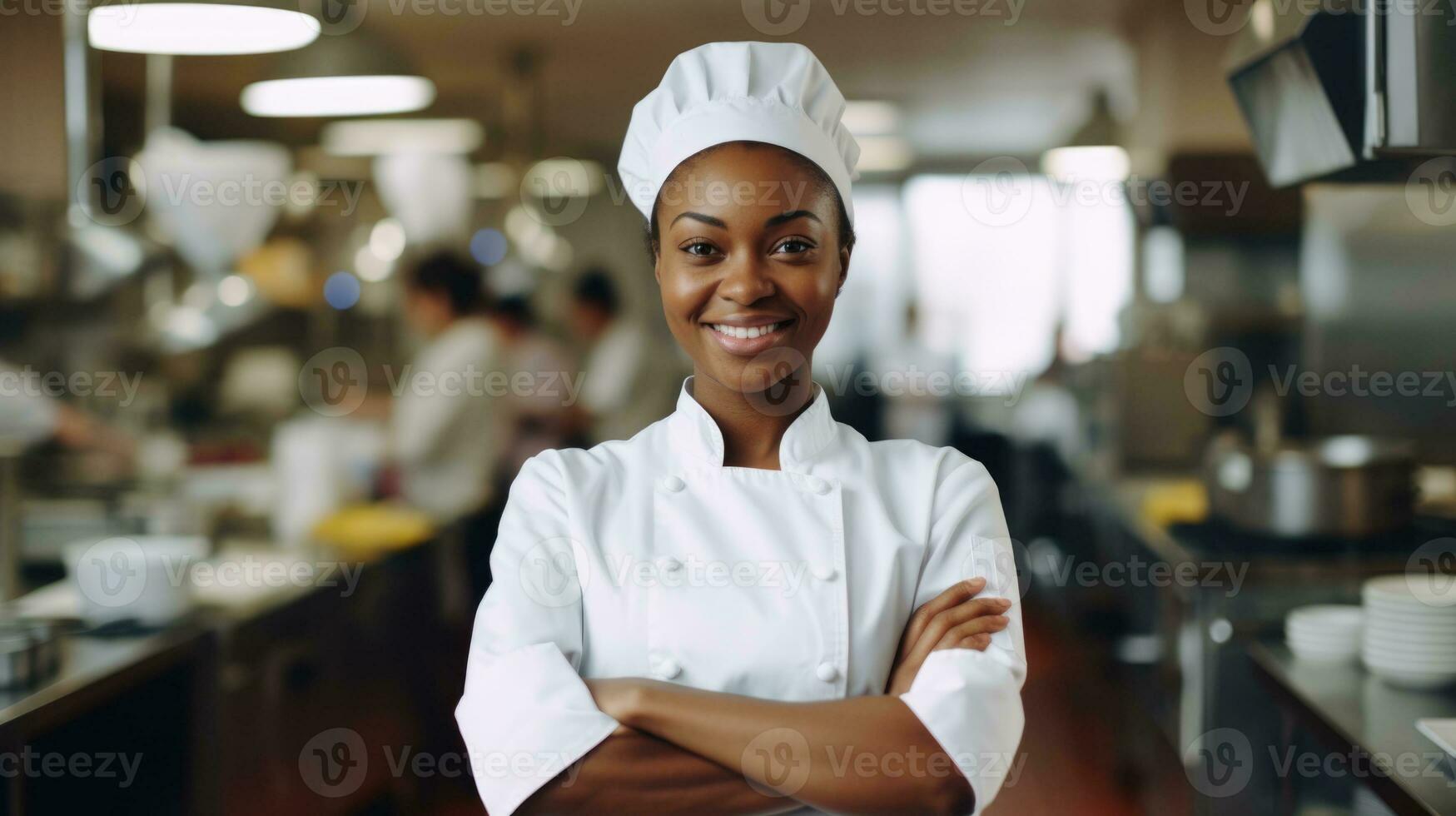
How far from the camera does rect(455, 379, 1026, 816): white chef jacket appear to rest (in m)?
1.03

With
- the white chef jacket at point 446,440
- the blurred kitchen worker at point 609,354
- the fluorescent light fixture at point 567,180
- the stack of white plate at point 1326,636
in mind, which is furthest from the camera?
the fluorescent light fixture at point 567,180

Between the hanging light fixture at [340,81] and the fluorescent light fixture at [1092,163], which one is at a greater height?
the fluorescent light fixture at [1092,163]

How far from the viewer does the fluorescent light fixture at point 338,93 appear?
9.09 feet

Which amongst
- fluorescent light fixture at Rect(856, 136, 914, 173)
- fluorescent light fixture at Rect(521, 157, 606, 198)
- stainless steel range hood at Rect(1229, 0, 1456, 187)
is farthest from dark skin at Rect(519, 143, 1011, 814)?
fluorescent light fixture at Rect(521, 157, 606, 198)

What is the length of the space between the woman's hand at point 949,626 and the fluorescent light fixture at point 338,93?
2.12 meters

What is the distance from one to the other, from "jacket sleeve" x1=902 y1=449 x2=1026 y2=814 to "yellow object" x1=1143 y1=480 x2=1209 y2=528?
1.97m

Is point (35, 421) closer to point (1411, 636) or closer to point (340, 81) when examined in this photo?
point (340, 81)

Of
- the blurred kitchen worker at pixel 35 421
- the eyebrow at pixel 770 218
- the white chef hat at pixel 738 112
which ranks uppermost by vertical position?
→ the white chef hat at pixel 738 112

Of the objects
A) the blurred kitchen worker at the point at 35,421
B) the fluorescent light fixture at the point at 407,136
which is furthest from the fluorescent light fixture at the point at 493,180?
the blurred kitchen worker at the point at 35,421

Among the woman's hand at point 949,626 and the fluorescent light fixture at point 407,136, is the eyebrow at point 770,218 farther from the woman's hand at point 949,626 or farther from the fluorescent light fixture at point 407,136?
the fluorescent light fixture at point 407,136

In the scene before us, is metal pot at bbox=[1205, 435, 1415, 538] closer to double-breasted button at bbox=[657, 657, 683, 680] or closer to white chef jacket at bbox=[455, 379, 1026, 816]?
white chef jacket at bbox=[455, 379, 1026, 816]

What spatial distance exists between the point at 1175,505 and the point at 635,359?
2.02 m

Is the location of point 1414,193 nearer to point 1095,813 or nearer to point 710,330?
point 1095,813

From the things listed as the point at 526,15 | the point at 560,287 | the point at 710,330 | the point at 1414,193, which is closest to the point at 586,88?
the point at 526,15
